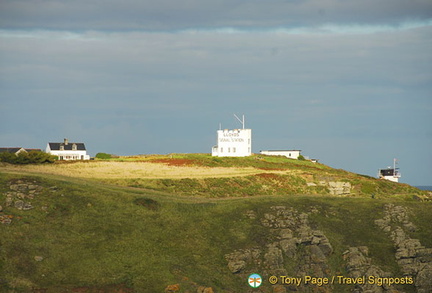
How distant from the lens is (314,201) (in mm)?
63094

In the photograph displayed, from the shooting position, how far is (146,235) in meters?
49.8

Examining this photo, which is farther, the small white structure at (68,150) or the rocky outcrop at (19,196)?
the small white structure at (68,150)

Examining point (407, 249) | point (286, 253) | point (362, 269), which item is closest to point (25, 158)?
point (286, 253)

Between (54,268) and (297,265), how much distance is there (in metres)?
20.6

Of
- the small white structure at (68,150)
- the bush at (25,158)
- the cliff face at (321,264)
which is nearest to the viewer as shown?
the cliff face at (321,264)

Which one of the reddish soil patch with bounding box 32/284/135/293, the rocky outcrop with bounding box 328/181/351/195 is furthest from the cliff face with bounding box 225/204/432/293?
the rocky outcrop with bounding box 328/181/351/195

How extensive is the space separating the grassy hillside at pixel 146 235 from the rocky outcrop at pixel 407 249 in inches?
33.2

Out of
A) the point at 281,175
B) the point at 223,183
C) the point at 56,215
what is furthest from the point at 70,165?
the point at 56,215

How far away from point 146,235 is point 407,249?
24.0m

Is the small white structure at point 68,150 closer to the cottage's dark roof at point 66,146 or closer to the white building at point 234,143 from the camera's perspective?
the cottage's dark roof at point 66,146

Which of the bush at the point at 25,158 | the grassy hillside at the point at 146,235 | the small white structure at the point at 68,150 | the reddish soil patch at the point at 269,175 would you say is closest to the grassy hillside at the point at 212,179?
the reddish soil patch at the point at 269,175

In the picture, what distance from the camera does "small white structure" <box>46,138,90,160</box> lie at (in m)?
134

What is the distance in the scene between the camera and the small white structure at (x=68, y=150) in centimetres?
13450

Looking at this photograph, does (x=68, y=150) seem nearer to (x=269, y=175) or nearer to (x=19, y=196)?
Answer: (x=269, y=175)
